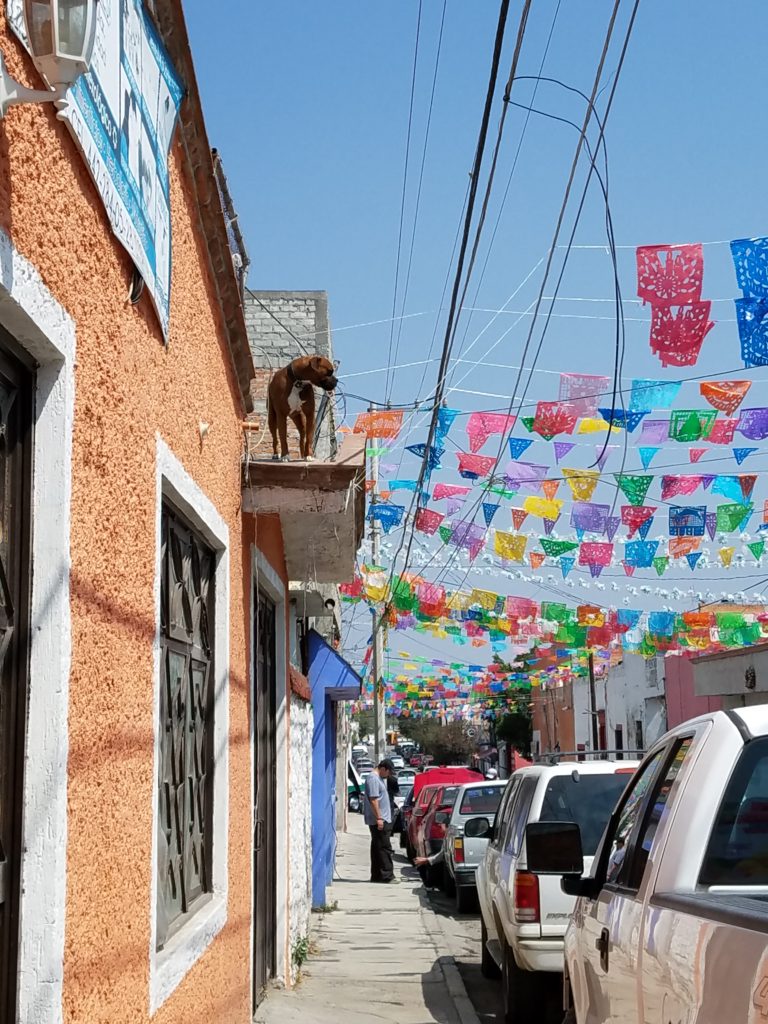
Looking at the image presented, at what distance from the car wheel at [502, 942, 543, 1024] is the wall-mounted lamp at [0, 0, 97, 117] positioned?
7098 mm

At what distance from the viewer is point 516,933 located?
328 inches

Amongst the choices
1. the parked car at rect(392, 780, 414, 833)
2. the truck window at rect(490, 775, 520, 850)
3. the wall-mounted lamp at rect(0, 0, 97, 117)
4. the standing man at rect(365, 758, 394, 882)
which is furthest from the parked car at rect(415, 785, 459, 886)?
the wall-mounted lamp at rect(0, 0, 97, 117)

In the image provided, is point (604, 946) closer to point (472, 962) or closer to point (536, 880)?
point (536, 880)

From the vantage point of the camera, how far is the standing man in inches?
791

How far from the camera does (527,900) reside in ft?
27.4

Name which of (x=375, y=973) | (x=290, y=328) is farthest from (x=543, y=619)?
(x=375, y=973)

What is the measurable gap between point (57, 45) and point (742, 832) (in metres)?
2.74

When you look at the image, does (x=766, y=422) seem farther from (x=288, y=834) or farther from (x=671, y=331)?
(x=288, y=834)

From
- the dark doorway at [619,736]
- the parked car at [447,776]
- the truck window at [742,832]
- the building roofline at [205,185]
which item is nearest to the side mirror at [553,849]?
the truck window at [742,832]

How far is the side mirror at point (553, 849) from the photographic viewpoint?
4.69 meters

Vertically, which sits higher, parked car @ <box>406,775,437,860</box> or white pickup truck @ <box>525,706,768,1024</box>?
white pickup truck @ <box>525,706,768,1024</box>

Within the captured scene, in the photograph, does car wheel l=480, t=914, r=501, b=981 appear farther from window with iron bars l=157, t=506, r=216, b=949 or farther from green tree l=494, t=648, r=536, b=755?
green tree l=494, t=648, r=536, b=755

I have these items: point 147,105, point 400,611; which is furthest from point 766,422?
point 400,611

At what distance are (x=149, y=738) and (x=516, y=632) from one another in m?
26.6
